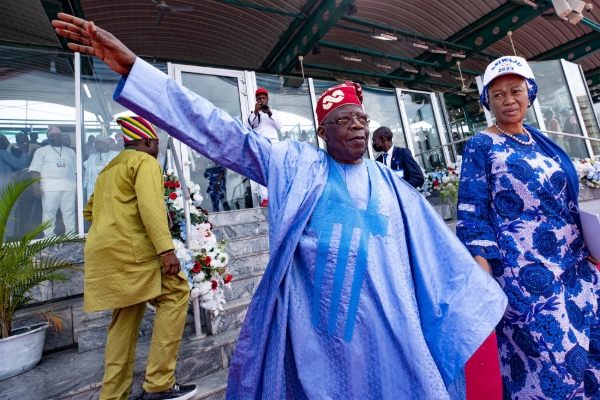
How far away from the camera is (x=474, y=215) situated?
5.25 feet

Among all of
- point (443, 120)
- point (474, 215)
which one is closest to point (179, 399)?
point (474, 215)

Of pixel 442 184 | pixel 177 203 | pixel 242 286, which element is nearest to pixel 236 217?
pixel 177 203

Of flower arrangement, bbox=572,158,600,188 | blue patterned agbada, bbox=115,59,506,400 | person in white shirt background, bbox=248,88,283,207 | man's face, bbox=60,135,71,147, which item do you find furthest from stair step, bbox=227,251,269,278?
flower arrangement, bbox=572,158,600,188

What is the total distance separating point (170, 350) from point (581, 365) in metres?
2.33

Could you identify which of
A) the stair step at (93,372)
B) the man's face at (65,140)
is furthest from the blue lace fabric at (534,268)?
the man's face at (65,140)

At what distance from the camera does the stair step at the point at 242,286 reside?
343 centimetres

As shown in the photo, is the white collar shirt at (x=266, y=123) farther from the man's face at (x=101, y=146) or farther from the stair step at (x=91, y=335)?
the stair step at (x=91, y=335)

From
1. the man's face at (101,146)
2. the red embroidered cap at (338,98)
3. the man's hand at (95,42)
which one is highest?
the man's face at (101,146)

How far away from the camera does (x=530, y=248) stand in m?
1.48

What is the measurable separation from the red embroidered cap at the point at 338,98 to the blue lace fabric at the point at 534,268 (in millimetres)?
724

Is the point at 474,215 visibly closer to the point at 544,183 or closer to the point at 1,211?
the point at 544,183

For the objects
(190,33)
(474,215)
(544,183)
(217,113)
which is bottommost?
(474,215)

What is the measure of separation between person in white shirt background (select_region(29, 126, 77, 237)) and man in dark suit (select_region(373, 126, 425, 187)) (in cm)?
464

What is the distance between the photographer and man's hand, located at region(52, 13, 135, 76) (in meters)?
1.13
